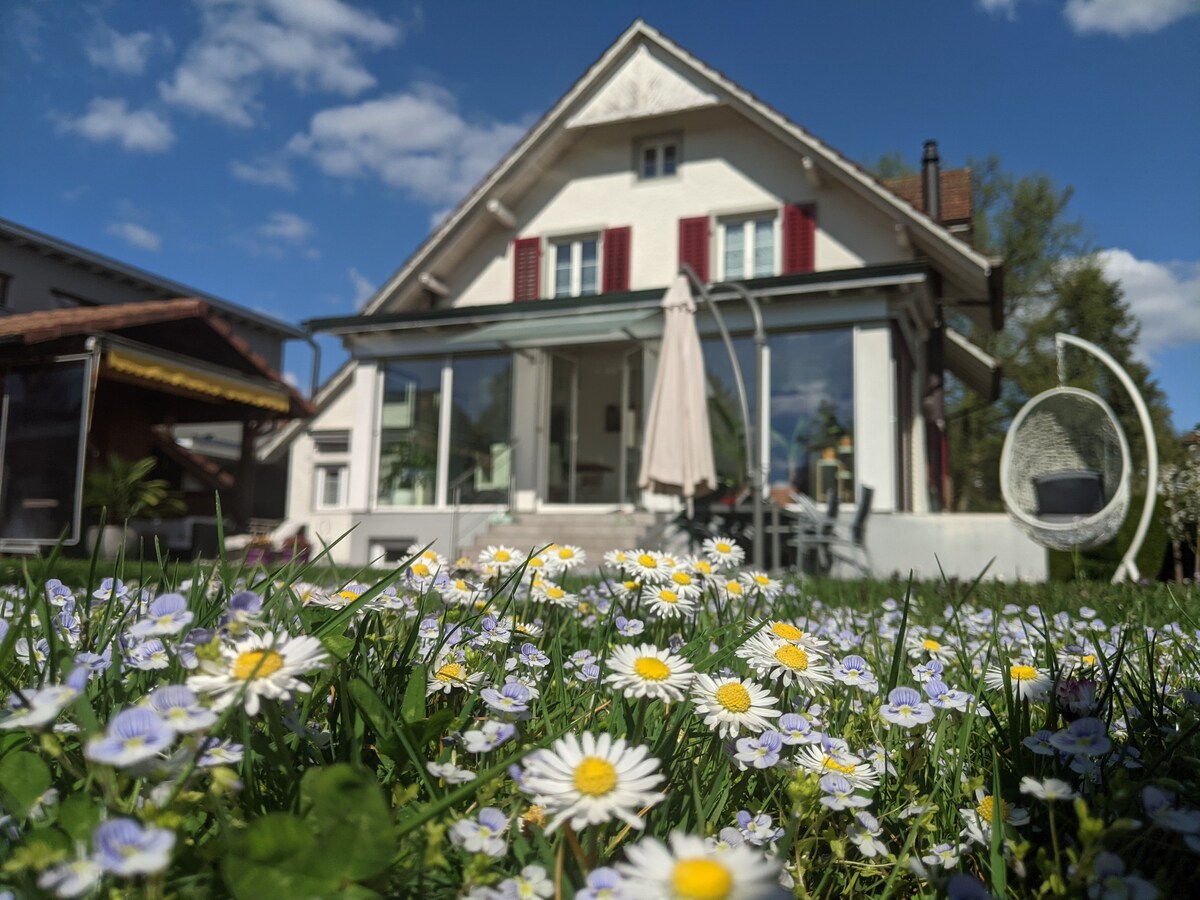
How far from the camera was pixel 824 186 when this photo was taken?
12.6 metres

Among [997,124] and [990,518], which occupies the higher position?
[997,124]

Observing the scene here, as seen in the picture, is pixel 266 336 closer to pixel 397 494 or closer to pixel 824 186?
pixel 397 494

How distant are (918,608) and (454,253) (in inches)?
492

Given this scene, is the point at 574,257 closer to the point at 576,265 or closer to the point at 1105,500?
the point at 576,265

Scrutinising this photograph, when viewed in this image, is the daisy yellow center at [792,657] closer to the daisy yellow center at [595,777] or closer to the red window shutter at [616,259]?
the daisy yellow center at [595,777]

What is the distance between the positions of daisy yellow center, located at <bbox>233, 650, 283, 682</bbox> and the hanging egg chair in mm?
7829

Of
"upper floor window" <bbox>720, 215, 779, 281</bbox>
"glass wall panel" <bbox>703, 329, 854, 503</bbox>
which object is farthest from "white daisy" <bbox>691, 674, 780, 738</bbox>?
"upper floor window" <bbox>720, 215, 779, 281</bbox>

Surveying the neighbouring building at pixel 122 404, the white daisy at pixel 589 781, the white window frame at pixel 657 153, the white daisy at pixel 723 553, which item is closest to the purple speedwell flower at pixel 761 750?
the white daisy at pixel 589 781

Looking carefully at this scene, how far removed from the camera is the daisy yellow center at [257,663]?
76 centimetres

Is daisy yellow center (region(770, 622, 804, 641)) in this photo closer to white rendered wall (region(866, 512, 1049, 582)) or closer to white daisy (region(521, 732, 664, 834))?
white daisy (region(521, 732, 664, 834))

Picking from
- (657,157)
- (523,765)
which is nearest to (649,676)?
(523,765)

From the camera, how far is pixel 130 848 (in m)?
0.59

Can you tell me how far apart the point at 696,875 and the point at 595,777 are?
8.4 inches

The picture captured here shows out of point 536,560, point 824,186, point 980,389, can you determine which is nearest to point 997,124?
point 980,389
